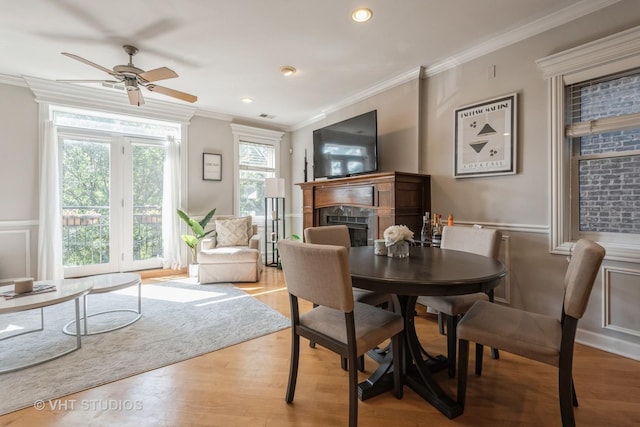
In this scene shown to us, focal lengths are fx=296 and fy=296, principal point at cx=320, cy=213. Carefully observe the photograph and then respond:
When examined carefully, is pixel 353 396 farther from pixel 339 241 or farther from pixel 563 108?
pixel 563 108

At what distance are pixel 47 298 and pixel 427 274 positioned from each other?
101 inches

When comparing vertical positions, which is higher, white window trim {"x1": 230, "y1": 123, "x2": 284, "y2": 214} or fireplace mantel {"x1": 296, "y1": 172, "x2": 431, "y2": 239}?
white window trim {"x1": 230, "y1": 123, "x2": 284, "y2": 214}

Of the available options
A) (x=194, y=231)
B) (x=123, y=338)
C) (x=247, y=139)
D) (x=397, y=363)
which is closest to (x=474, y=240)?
(x=397, y=363)

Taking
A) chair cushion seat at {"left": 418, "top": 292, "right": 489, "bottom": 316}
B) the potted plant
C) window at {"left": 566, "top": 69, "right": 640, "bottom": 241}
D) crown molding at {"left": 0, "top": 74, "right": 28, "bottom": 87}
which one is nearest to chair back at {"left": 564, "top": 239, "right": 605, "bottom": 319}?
chair cushion seat at {"left": 418, "top": 292, "right": 489, "bottom": 316}

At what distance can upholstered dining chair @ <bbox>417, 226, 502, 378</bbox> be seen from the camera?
72.9 inches

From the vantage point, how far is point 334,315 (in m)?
1.59

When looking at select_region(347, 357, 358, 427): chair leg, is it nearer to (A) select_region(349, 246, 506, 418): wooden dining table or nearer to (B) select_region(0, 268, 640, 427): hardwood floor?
(B) select_region(0, 268, 640, 427): hardwood floor

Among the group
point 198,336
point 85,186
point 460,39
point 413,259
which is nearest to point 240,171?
point 85,186

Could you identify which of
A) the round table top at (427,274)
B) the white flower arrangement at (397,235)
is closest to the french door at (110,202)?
the round table top at (427,274)

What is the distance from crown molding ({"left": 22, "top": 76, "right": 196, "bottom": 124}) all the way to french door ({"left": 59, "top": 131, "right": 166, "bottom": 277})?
392 mm

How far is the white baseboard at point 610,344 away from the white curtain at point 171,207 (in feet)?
16.1

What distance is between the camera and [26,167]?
371 centimetres

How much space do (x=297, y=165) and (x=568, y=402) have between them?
5101mm

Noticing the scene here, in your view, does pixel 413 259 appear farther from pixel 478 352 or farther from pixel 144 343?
pixel 144 343
